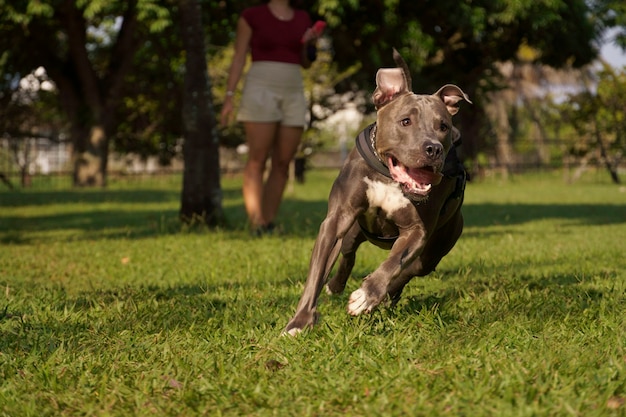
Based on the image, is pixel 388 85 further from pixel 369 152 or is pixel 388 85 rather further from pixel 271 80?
pixel 271 80

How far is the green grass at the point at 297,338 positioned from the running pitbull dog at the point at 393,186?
0.21 m

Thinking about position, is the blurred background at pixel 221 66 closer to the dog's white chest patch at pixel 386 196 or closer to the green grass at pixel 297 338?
the green grass at pixel 297 338

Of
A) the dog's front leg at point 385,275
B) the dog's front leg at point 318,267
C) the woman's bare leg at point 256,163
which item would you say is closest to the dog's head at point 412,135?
the dog's front leg at point 385,275

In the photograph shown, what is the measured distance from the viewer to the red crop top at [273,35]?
8938 mm

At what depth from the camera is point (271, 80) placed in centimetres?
901

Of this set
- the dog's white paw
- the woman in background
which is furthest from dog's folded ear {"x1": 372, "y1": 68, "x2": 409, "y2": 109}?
the woman in background

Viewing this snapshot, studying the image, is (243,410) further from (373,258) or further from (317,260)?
(373,258)

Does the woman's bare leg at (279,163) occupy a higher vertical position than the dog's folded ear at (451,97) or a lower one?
lower

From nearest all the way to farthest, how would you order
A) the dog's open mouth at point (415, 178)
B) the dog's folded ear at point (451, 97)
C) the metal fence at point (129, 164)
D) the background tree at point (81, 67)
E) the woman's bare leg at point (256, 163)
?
the dog's open mouth at point (415, 178)
the dog's folded ear at point (451, 97)
the woman's bare leg at point (256, 163)
the background tree at point (81, 67)
the metal fence at point (129, 164)

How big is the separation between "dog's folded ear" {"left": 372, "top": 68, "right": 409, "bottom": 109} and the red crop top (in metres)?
4.55

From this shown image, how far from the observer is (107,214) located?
46.6 ft

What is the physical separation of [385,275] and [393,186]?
46cm

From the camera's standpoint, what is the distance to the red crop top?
8.94 meters

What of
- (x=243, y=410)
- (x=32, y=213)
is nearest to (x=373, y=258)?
(x=243, y=410)
